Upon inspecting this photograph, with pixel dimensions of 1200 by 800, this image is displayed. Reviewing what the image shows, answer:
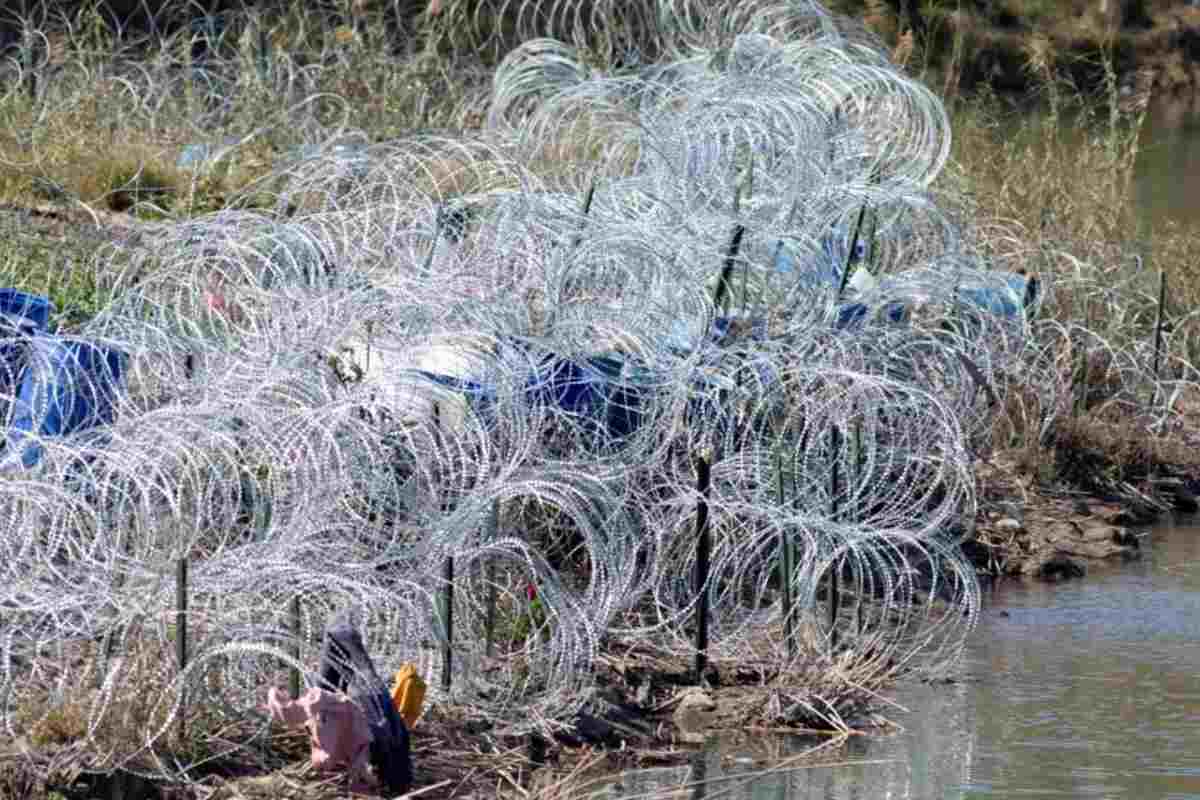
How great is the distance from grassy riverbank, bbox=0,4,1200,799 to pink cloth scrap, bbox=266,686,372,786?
12 cm

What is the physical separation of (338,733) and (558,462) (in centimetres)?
150

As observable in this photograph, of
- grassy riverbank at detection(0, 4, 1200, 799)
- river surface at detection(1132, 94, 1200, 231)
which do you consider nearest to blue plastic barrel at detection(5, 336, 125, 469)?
grassy riverbank at detection(0, 4, 1200, 799)

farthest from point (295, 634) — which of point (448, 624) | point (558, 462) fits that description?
point (558, 462)

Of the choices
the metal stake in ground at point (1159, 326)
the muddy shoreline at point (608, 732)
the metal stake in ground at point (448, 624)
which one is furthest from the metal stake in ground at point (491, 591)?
the metal stake in ground at point (1159, 326)

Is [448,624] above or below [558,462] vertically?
below

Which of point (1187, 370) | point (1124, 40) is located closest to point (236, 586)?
point (1187, 370)

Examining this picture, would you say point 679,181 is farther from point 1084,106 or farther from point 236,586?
point 1084,106

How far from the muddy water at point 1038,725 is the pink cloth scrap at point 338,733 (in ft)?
3.07

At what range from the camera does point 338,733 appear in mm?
7273

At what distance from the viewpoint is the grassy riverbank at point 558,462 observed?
751cm

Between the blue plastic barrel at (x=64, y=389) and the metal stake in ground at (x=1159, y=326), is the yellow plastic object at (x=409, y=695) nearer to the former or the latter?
the blue plastic barrel at (x=64, y=389)

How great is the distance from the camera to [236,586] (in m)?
7.40

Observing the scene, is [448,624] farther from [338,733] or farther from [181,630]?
[181,630]

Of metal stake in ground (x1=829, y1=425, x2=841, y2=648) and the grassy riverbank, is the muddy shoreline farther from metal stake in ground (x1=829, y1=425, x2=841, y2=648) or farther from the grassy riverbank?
metal stake in ground (x1=829, y1=425, x2=841, y2=648)
